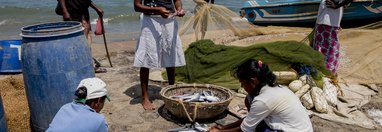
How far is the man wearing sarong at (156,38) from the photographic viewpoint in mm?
4512

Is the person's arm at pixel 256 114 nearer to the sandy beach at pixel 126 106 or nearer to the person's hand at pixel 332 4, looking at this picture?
the sandy beach at pixel 126 106

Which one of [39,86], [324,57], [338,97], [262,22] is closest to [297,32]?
[262,22]

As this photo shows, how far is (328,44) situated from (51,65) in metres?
4.21

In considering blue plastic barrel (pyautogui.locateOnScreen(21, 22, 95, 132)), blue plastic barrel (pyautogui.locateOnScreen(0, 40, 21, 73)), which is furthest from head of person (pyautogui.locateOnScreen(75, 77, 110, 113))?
blue plastic barrel (pyautogui.locateOnScreen(0, 40, 21, 73))

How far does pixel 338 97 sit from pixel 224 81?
63.3 inches

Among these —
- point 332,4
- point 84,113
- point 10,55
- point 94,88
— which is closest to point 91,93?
point 94,88

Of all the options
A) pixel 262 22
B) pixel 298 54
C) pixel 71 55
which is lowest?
pixel 262 22

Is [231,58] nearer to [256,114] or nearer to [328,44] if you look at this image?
[328,44]

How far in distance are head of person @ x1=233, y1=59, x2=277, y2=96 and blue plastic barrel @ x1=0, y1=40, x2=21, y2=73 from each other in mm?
4448

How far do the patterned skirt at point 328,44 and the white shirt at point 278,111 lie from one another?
3230 mm

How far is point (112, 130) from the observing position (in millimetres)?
4102

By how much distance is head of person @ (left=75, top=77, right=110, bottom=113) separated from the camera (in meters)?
2.54

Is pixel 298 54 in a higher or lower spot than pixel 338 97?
higher

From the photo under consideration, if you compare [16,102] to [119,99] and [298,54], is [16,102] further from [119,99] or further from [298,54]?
[298,54]
